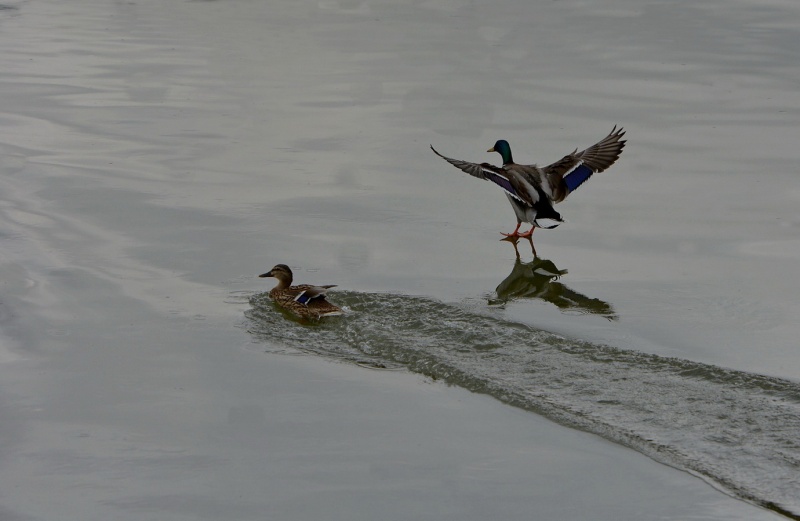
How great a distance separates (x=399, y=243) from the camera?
8945 mm

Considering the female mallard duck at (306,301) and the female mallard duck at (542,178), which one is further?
the female mallard duck at (542,178)

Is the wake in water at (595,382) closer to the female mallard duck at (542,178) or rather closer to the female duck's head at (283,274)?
the female duck's head at (283,274)

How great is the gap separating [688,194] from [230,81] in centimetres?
657

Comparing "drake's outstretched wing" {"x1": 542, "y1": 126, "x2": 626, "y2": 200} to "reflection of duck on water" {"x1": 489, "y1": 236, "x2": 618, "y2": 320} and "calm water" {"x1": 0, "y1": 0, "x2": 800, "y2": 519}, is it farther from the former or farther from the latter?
"reflection of duck on water" {"x1": 489, "y1": 236, "x2": 618, "y2": 320}

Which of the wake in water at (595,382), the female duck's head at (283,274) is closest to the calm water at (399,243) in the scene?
the wake in water at (595,382)

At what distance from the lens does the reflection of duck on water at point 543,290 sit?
778 cm

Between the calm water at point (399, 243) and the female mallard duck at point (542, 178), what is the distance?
26 cm

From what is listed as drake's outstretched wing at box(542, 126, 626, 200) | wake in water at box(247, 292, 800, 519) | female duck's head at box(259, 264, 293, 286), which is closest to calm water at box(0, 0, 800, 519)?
wake in water at box(247, 292, 800, 519)

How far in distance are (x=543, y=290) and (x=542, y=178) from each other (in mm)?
1713

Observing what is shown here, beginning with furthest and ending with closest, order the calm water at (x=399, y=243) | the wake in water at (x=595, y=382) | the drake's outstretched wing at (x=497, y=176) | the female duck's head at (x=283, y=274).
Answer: the drake's outstretched wing at (x=497, y=176) → the female duck's head at (x=283, y=274) → the calm water at (x=399, y=243) → the wake in water at (x=595, y=382)

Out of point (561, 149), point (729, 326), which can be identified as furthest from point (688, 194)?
point (729, 326)

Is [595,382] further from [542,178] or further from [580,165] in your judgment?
[580,165]

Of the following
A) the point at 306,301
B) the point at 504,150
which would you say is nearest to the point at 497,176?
the point at 504,150

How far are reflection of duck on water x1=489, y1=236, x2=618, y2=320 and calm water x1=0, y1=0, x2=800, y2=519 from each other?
37mm
